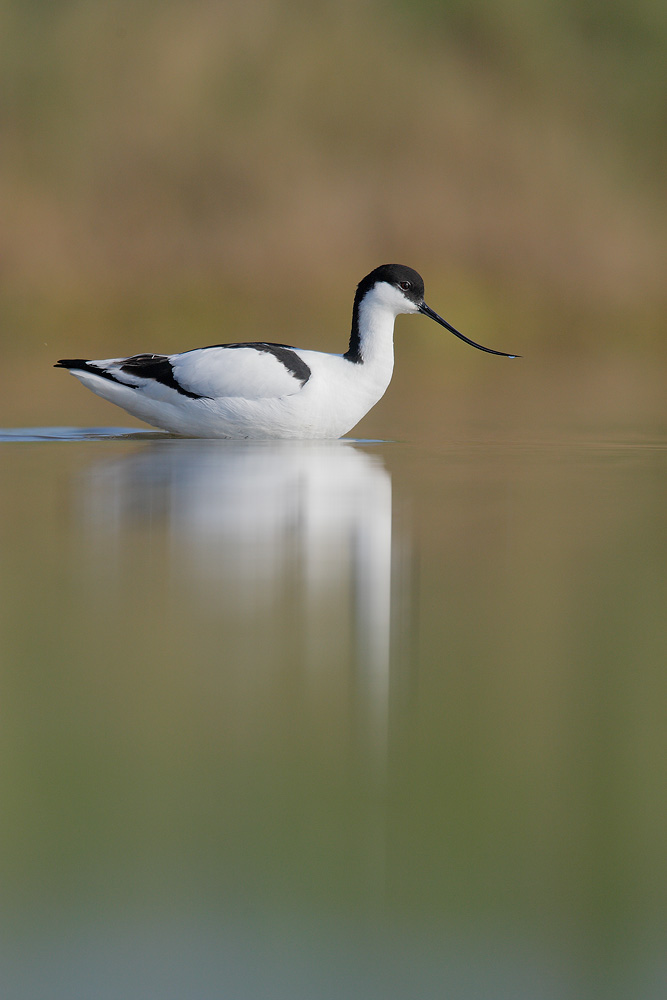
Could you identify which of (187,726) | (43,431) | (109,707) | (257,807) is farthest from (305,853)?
(43,431)

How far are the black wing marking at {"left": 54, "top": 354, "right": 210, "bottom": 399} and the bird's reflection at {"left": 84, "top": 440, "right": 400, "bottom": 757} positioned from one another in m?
0.34

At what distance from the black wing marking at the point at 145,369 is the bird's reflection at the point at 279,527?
34 centimetres

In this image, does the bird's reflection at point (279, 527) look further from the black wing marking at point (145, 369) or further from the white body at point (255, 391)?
the black wing marking at point (145, 369)

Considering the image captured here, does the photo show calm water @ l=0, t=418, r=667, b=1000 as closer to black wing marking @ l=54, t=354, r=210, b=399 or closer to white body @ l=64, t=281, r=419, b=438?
white body @ l=64, t=281, r=419, b=438

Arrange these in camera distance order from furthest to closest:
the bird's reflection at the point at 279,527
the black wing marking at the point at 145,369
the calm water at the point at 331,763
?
1. the black wing marking at the point at 145,369
2. the bird's reflection at the point at 279,527
3. the calm water at the point at 331,763

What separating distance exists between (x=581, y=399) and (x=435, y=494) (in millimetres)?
3915

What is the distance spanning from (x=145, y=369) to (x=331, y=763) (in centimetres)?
416

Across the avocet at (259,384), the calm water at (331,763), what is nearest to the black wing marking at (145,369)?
the avocet at (259,384)

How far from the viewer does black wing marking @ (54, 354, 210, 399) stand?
5531 mm

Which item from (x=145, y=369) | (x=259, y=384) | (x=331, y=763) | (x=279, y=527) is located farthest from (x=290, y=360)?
(x=331, y=763)

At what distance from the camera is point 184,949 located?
1.31m

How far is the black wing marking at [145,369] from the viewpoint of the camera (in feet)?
18.1

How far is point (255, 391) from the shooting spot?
5.37 m

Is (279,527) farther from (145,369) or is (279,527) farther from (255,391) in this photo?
(145,369)
